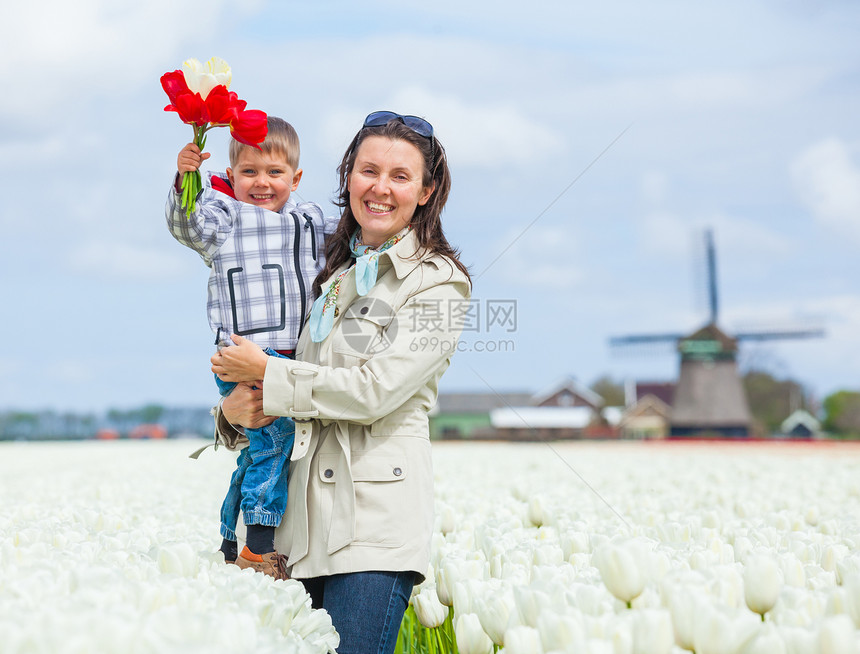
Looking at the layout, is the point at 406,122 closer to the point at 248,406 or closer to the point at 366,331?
the point at 366,331

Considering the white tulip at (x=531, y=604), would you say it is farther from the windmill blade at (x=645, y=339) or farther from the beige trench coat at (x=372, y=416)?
the windmill blade at (x=645, y=339)

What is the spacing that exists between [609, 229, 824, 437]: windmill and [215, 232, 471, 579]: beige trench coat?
3911 centimetres

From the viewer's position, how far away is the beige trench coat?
2.74 meters

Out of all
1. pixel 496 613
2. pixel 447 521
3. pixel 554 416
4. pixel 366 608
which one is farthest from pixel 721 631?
pixel 554 416

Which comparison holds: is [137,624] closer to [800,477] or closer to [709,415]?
[800,477]

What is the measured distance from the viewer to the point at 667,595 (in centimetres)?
212

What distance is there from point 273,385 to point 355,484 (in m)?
0.43

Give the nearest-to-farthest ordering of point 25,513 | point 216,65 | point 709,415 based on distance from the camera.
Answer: point 216,65 < point 25,513 < point 709,415

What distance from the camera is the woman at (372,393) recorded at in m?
2.74

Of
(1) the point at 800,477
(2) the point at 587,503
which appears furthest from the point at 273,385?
(1) the point at 800,477

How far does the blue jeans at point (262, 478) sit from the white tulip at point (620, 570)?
4.07 feet

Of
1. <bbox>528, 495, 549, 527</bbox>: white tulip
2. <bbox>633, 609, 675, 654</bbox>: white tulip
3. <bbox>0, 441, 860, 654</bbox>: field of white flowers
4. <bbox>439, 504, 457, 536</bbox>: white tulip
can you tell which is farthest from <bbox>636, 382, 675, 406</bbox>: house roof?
<bbox>633, 609, 675, 654</bbox>: white tulip

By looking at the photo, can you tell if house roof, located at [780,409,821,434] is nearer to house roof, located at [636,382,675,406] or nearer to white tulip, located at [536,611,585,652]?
house roof, located at [636,382,675,406]

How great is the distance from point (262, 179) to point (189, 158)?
0.55m
